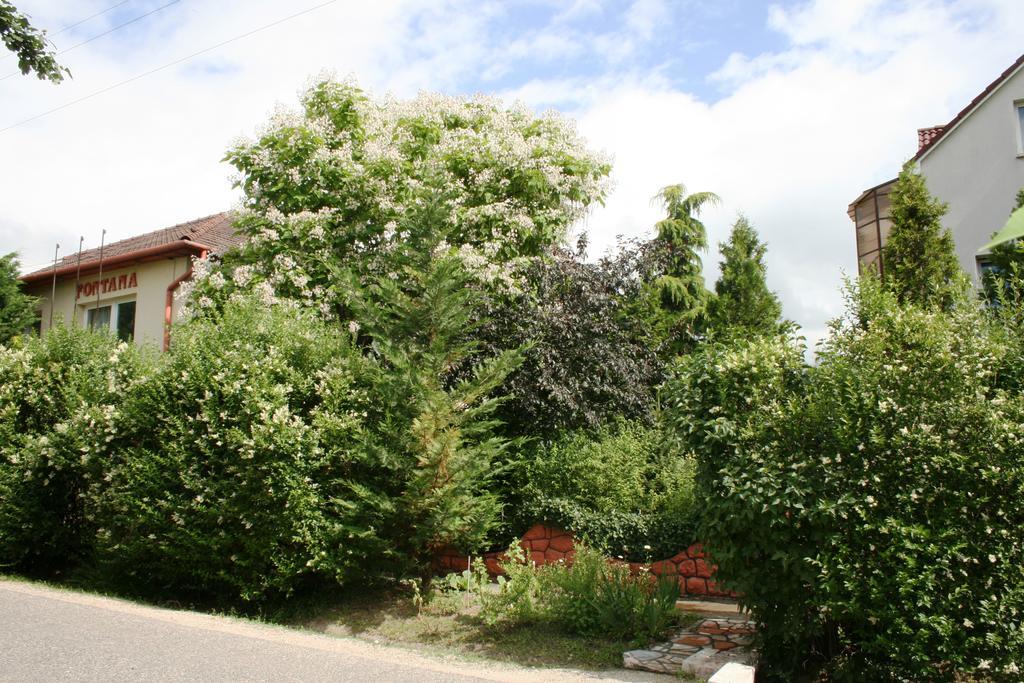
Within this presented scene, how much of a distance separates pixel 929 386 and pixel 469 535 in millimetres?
5638

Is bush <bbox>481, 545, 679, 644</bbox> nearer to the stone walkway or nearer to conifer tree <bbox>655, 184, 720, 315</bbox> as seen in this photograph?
the stone walkway

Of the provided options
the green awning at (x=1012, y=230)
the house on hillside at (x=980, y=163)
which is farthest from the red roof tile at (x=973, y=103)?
the green awning at (x=1012, y=230)

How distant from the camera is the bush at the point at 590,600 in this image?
26.1ft

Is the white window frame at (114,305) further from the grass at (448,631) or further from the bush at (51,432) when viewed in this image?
the grass at (448,631)

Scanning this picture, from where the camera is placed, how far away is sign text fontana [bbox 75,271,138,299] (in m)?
21.9

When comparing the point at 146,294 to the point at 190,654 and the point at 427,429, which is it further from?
the point at 190,654

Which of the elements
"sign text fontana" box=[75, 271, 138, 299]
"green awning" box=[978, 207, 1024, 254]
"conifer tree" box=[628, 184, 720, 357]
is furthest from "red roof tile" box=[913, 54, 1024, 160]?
"sign text fontana" box=[75, 271, 138, 299]

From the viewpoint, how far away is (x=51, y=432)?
11.4 meters

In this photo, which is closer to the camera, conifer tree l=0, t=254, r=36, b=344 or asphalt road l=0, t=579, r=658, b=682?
asphalt road l=0, t=579, r=658, b=682

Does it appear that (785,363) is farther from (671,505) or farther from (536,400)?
(536,400)

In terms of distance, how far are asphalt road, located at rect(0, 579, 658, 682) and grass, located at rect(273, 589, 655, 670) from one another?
1.43 ft

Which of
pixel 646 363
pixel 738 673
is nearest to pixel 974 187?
pixel 646 363

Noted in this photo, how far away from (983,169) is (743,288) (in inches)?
321

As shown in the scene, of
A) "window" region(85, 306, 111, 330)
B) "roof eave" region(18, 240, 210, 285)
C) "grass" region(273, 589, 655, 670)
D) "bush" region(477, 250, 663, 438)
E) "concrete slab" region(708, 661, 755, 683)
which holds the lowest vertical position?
"grass" region(273, 589, 655, 670)
